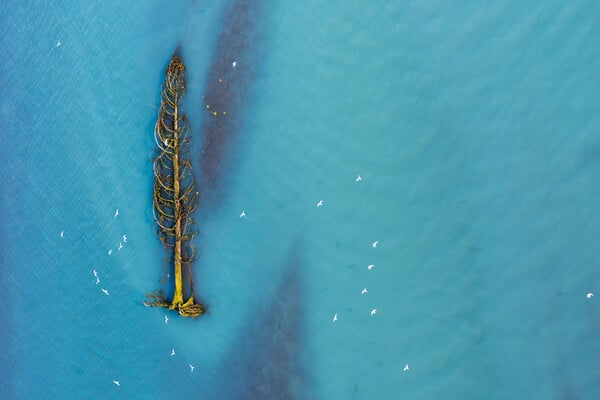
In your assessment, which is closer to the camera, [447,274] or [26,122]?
[447,274]

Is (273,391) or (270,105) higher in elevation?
(270,105)

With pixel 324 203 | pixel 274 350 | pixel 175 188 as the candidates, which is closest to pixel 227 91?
pixel 175 188

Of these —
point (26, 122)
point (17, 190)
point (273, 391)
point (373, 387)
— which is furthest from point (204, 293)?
point (26, 122)

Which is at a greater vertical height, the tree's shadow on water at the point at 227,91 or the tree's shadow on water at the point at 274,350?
the tree's shadow on water at the point at 227,91

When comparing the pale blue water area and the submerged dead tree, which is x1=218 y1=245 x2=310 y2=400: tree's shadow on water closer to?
the pale blue water area

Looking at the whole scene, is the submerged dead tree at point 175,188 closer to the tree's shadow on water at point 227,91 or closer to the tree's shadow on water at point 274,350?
the tree's shadow on water at point 227,91

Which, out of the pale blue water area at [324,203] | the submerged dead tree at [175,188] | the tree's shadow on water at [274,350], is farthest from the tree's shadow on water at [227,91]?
the tree's shadow on water at [274,350]

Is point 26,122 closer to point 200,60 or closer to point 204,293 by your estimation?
point 200,60

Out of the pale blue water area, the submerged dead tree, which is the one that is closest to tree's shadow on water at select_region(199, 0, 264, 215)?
the pale blue water area
